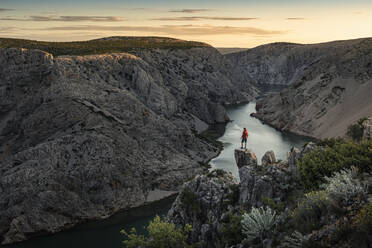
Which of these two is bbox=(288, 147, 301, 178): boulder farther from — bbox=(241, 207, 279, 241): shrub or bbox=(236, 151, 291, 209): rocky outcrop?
bbox=(241, 207, 279, 241): shrub

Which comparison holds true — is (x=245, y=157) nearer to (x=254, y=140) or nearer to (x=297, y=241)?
(x=297, y=241)

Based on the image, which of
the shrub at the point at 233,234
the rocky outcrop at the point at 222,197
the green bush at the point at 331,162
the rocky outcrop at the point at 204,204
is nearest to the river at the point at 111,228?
the rocky outcrop at the point at 204,204

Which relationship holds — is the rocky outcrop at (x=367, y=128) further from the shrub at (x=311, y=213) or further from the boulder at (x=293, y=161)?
the shrub at (x=311, y=213)

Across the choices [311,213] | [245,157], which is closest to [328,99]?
[245,157]

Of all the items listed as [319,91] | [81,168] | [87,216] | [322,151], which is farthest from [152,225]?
[319,91]

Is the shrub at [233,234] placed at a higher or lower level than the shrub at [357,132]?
higher

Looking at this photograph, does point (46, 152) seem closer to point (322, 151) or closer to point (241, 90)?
point (322, 151)
